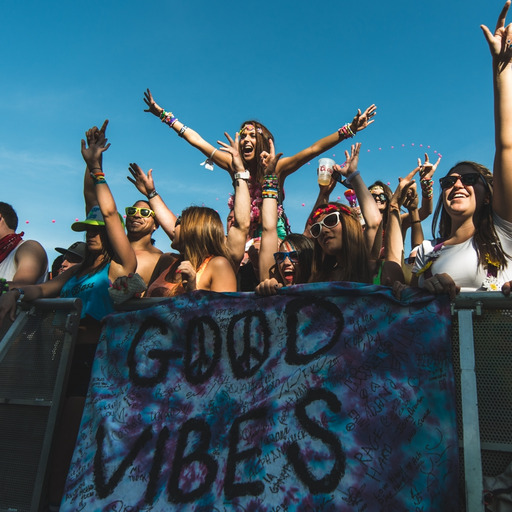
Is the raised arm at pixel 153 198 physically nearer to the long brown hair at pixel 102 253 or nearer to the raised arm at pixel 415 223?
the long brown hair at pixel 102 253

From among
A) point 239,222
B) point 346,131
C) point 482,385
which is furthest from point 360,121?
point 482,385

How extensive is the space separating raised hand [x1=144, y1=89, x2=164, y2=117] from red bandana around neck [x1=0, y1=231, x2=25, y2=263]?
204 centimetres

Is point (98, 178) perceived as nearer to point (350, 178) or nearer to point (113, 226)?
point (113, 226)

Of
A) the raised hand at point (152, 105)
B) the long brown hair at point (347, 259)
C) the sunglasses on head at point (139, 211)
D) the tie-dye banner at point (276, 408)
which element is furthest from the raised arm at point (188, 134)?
the tie-dye banner at point (276, 408)

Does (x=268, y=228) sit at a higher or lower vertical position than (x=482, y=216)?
higher

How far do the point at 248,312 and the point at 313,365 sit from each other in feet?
1.61

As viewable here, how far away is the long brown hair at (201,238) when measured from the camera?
350 cm

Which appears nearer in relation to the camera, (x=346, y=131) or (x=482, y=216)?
(x=482, y=216)

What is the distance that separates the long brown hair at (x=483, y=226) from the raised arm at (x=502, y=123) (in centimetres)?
9

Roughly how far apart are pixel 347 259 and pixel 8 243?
112 inches

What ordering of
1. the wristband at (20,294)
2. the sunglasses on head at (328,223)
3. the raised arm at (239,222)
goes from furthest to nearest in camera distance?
the raised arm at (239,222) < the wristband at (20,294) < the sunglasses on head at (328,223)

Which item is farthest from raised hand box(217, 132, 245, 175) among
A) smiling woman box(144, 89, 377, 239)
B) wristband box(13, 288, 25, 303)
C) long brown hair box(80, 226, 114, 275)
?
wristband box(13, 288, 25, 303)

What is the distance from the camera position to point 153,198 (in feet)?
15.6

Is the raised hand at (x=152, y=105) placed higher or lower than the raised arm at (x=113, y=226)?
higher
